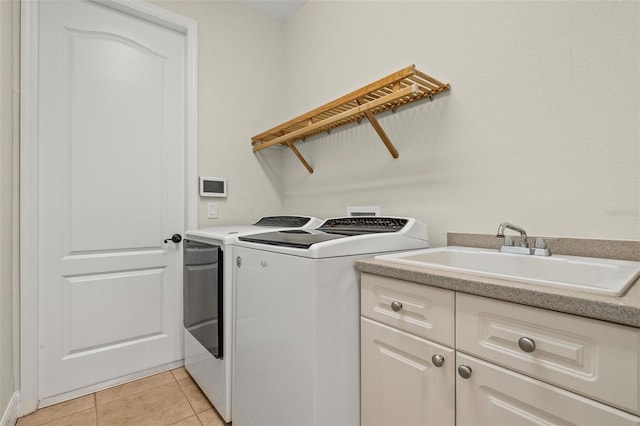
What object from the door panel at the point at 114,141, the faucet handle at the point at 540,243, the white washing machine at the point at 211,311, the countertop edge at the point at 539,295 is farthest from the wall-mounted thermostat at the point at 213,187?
the faucet handle at the point at 540,243

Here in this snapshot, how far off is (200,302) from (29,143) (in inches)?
48.8

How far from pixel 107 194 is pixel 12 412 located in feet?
3.84

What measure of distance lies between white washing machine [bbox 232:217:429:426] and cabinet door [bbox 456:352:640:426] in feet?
1.37

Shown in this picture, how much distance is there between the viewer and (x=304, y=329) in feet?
3.61

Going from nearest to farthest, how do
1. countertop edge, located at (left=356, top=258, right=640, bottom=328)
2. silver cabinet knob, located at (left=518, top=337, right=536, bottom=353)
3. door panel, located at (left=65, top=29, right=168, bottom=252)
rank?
countertop edge, located at (left=356, top=258, right=640, bottom=328) < silver cabinet knob, located at (left=518, top=337, right=536, bottom=353) < door panel, located at (left=65, top=29, right=168, bottom=252)

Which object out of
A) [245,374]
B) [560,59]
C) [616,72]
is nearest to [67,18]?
[245,374]

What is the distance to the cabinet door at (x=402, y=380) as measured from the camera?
887 millimetres

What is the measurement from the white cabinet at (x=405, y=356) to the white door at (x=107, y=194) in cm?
154

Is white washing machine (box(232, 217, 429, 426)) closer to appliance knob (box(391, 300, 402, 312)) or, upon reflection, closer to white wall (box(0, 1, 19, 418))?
appliance knob (box(391, 300, 402, 312))

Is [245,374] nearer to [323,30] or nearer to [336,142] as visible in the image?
[336,142]

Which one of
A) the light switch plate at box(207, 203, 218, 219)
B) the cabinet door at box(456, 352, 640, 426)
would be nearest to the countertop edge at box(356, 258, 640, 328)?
the cabinet door at box(456, 352, 640, 426)

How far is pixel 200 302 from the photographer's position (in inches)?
68.7

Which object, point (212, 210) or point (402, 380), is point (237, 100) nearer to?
point (212, 210)

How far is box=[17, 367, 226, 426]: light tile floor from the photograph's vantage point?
1557 millimetres
